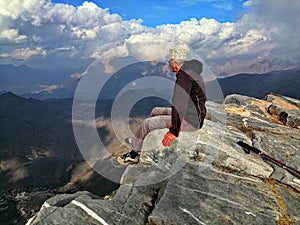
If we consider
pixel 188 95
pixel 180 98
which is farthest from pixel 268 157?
pixel 180 98

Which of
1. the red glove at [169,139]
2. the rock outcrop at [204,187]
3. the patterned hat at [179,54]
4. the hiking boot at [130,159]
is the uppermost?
the patterned hat at [179,54]

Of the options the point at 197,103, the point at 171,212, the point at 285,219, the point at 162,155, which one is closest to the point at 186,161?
the point at 162,155

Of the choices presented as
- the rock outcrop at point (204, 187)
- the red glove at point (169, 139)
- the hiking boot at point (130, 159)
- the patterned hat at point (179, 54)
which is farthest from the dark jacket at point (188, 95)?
the hiking boot at point (130, 159)

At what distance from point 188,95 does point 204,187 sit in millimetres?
4566

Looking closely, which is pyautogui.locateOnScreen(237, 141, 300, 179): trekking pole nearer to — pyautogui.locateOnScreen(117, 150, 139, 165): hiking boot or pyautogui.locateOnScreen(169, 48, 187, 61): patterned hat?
pyautogui.locateOnScreen(169, 48, 187, 61): patterned hat

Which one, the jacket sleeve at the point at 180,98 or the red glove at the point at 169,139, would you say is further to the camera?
the red glove at the point at 169,139

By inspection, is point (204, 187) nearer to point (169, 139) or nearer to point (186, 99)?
point (169, 139)

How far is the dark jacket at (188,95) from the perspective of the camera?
13.1 metres

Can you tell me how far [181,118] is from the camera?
13.7m

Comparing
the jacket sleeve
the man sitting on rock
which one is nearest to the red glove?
the man sitting on rock

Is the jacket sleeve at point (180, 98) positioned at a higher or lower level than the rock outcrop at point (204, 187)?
higher

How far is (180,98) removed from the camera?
13398 millimetres

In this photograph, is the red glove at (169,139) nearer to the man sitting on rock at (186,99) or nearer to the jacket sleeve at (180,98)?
the man sitting on rock at (186,99)

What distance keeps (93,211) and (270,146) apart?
11012 millimetres
